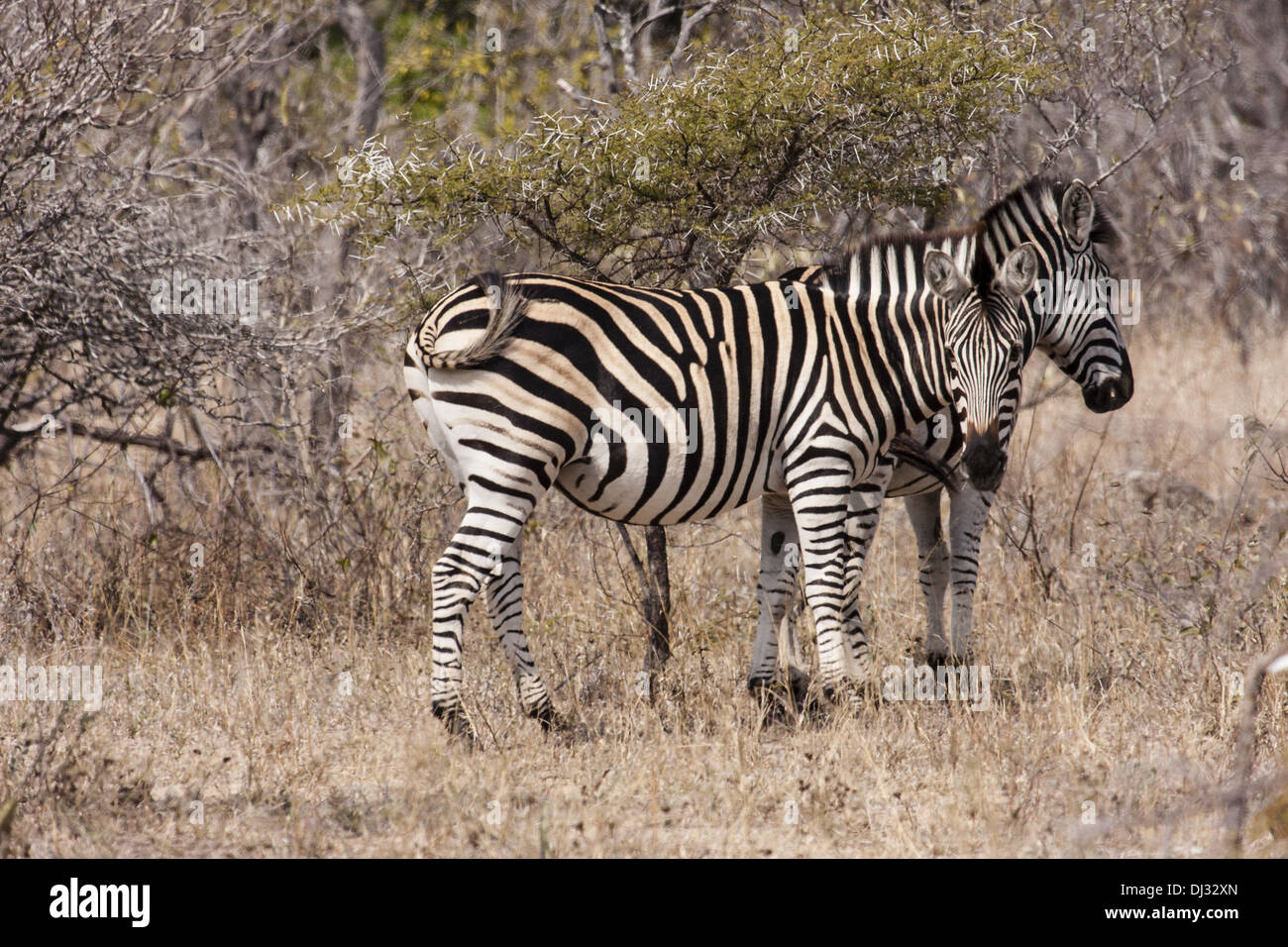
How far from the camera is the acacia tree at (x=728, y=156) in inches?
243

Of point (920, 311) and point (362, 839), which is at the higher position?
point (920, 311)

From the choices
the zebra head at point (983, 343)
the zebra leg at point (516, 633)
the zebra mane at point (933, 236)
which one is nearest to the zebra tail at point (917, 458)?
the zebra head at point (983, 343)

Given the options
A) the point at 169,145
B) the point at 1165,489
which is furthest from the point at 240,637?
the point at 1165,489

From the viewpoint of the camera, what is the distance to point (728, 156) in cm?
636

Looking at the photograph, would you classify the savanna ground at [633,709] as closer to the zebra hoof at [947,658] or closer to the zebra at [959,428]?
the zebra hoof at [947,658]

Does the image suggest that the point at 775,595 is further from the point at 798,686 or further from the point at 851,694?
the point at 851,694

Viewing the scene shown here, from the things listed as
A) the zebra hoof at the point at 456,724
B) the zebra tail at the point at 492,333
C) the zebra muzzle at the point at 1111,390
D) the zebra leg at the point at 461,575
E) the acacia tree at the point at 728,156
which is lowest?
the zebra hoof at the point at 456,724

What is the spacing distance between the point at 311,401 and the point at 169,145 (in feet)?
10.5

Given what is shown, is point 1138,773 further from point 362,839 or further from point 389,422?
point 389,422

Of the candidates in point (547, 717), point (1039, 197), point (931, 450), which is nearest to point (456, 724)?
point (547, 717)

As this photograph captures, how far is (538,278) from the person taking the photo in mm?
5684

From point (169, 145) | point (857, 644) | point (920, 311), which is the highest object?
point (169, 145)

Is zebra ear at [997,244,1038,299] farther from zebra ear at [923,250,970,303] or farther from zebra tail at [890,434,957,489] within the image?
zebra tail at [890,434,957,489]

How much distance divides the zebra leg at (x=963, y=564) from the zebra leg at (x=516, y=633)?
86.9 inches
